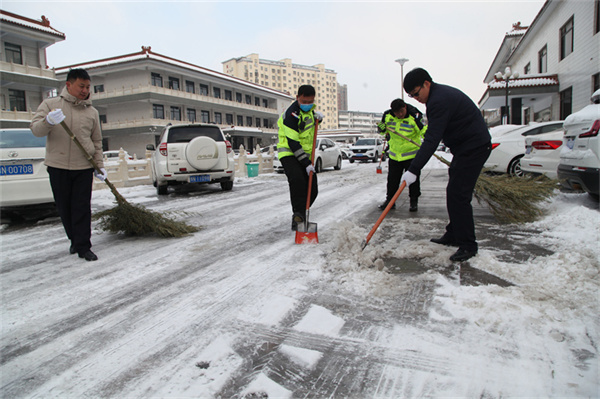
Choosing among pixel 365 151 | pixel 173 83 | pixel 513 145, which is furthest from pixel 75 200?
pixel 173 83

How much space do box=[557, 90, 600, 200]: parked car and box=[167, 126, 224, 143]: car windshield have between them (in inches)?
281

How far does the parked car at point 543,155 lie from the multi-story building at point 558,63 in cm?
938

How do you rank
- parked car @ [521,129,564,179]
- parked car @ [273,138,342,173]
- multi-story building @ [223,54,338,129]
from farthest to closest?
1. multi-story building @ [223,54,338,129]
2. parked car @ [273,138,342,173]
3. parked car @ [521,129,564,179]

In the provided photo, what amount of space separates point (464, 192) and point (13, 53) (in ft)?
103

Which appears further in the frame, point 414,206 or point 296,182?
point 414,206

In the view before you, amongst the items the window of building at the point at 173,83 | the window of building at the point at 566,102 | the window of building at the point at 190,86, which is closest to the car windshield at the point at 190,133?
the window of building at the point at 566,102

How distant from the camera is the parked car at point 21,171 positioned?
5.19 meters

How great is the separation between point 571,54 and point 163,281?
2017cm

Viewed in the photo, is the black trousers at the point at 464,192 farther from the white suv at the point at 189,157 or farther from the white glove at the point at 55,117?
the white suv at the point at 189,157

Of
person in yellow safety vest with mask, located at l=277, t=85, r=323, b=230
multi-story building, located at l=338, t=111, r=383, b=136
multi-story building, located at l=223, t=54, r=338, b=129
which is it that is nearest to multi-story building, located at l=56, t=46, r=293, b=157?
person in yellow safety vest with mask, located at l=277, t=85, r=323, b=230

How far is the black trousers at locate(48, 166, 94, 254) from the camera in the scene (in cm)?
355

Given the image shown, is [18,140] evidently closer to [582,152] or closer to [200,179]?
[200,179]

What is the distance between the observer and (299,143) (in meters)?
4.14

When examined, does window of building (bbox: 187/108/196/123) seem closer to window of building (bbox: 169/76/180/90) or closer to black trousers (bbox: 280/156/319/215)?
window of building (bbox: 169/76/180/90)
